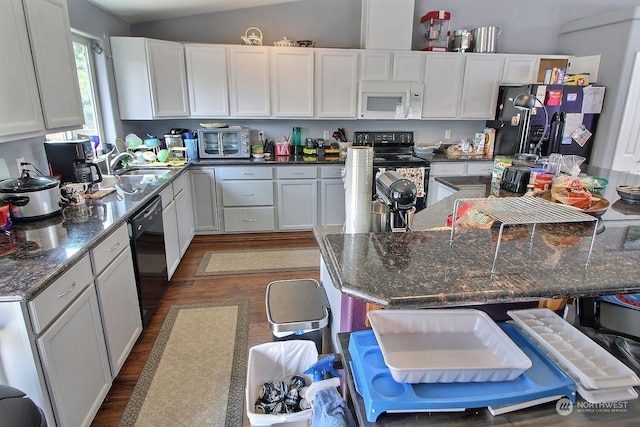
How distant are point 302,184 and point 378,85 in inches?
58.1

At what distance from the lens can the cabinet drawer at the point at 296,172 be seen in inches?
165

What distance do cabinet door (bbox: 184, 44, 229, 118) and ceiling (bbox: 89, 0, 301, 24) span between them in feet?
1.27

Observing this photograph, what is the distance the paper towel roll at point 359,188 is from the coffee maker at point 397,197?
6 centimetres

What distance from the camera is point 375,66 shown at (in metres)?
4.25

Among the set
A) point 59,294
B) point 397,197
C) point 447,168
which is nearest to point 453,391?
point 397,197

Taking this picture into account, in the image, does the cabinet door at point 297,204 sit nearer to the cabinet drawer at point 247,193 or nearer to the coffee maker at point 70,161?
the cabinet drawer at point 247,193

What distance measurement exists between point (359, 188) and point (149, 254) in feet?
6.16

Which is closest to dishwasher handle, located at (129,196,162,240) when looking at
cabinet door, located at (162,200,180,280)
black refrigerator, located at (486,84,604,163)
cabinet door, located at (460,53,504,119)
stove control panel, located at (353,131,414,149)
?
cabinet door, located at (162,200,180,280)

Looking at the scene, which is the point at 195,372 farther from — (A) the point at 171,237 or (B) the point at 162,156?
(B) the point at 162,156

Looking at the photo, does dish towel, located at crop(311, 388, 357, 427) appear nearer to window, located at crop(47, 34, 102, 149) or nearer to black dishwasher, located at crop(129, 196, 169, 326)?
black dishwasher, located at crop(129, 196, 169, 326)

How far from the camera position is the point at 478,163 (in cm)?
442

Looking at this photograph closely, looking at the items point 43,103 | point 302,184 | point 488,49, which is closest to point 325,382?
point 43,103

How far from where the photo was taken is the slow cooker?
1881 millimetres

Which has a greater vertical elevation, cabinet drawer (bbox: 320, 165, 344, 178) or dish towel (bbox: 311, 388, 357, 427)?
cabinet drawer (bbox: 320, 165, 344, 178)
